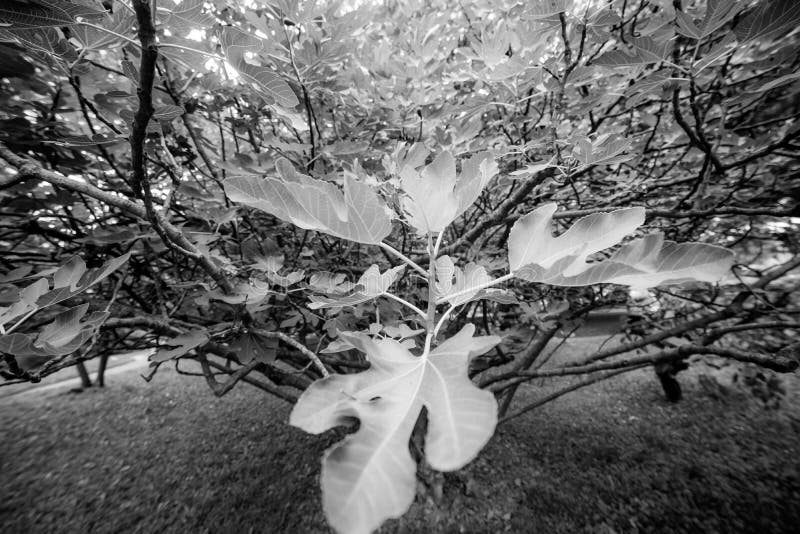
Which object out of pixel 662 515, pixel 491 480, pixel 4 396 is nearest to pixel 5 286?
pixel 491 480

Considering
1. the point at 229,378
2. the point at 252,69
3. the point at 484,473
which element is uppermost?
the point at 252,69

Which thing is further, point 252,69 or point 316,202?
point 252,69

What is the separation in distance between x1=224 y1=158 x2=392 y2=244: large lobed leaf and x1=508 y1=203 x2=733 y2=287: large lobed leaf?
1.01ft

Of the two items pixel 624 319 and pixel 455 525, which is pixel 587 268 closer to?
pixel 455 525

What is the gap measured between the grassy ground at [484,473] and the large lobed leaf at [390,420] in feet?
7.18

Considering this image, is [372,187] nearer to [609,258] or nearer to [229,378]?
[609,258]

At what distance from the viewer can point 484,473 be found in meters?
2.70

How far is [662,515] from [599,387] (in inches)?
97.4

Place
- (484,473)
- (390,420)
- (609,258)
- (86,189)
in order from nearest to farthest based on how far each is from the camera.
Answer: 1. (390,420)
2. (609,258)
3. (86,189)
4. (484,473)

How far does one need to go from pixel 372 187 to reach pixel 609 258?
0.83 meters

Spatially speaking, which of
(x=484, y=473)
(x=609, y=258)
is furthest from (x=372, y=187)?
(x=484, y=473)

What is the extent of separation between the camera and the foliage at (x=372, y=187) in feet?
1.79

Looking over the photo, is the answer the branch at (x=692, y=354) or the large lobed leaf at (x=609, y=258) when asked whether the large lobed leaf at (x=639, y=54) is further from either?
the branch at (x=692, y=354)

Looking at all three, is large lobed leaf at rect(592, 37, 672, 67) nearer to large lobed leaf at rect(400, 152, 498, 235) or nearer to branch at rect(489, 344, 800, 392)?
large lobed leaf at rect(400, 152, 498, 235)
